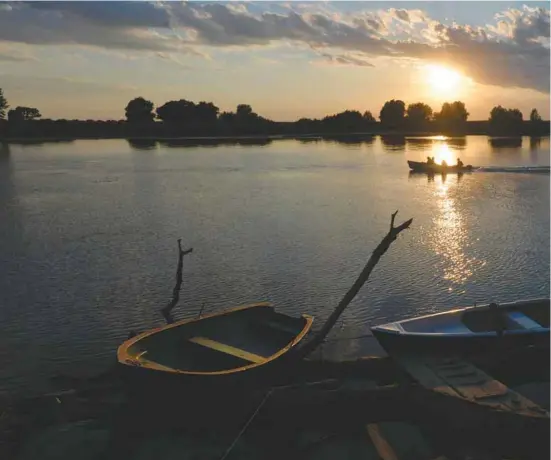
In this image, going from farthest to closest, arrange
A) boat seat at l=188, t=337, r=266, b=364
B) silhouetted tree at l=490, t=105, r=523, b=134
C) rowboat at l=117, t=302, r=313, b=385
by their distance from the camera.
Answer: silhouetted tree at l=490, t=105, r=523, b=134 < boat seat at l=188, t=337, r=266, b=364 < rowboat at l=117, t=302, r=313, b=385

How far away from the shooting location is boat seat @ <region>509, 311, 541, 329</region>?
16.3 meters

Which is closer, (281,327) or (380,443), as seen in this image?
(380,443)

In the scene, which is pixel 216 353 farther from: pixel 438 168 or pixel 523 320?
pixel 438 168

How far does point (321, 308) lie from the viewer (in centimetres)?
2242

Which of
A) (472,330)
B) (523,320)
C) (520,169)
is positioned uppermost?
(520,169)

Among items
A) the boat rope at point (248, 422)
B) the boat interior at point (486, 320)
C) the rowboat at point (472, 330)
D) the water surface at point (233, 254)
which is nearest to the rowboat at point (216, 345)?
the boat rope at point (248, 422)

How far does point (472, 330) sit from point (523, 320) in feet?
4.47

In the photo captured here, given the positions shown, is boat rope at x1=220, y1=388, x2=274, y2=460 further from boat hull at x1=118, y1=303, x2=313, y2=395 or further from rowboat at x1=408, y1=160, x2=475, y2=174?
rowboat at x1=408, y1=160, x2=475, y2=174

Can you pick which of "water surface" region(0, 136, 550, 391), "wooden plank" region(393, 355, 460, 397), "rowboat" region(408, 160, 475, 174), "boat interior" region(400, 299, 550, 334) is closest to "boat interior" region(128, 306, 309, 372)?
"wooden plank" region(393, 355, 460, 397)

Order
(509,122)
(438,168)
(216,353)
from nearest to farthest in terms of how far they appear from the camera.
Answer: (216,353) → (438,168) → (509,122)

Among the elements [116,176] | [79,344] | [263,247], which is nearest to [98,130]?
[116,176]

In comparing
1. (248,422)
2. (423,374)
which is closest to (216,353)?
(248,422)

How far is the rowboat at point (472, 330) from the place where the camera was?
50.6ft

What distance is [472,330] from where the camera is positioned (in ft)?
55.0
